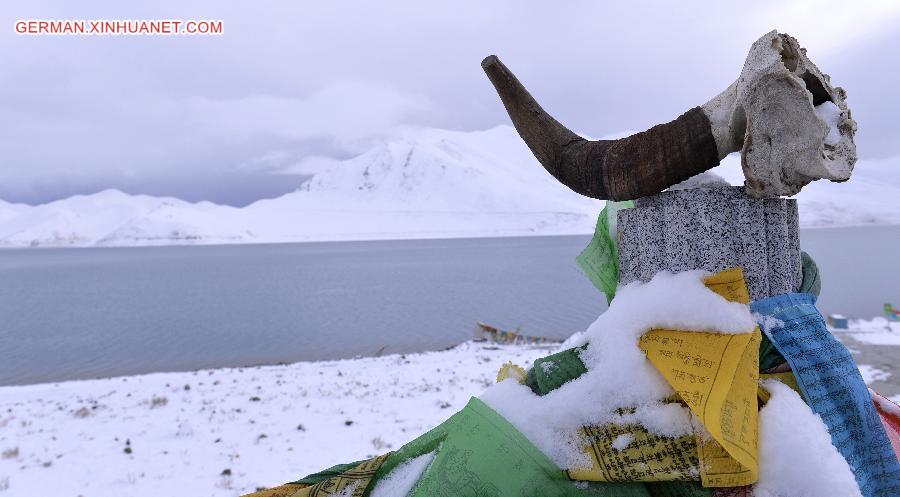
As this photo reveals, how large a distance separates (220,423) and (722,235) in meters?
9.70

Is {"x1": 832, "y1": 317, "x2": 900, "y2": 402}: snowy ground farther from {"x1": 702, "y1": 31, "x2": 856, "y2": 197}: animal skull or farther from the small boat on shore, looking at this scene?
{"x1": 702, "y1": 31, "x2": 856, "y2": 197}: animal skull

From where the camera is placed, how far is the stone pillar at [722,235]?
1.57 meters

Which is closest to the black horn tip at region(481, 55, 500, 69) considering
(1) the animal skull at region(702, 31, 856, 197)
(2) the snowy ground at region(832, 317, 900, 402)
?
(1) the animal skull at region(702, 31, 856, 197)

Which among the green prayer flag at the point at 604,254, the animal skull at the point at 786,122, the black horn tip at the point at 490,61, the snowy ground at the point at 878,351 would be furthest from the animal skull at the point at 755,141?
the snowy ground at the point at 878,351

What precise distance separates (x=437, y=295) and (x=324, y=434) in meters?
38.9

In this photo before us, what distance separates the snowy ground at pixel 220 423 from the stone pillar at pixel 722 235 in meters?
6.46

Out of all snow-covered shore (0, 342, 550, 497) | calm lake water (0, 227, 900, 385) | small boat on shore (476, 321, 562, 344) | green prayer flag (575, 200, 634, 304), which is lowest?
calm lake water (0, 227, 900, 385)

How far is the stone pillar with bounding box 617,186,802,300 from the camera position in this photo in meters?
1.57

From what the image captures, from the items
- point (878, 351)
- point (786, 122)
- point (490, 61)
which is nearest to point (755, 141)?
point (786, 122)

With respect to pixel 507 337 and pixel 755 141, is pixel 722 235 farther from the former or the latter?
pixel 507 337

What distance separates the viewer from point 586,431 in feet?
4.83

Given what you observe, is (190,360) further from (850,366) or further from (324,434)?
(850,366)

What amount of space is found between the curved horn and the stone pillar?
0.24 ft

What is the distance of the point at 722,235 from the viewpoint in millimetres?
1569
